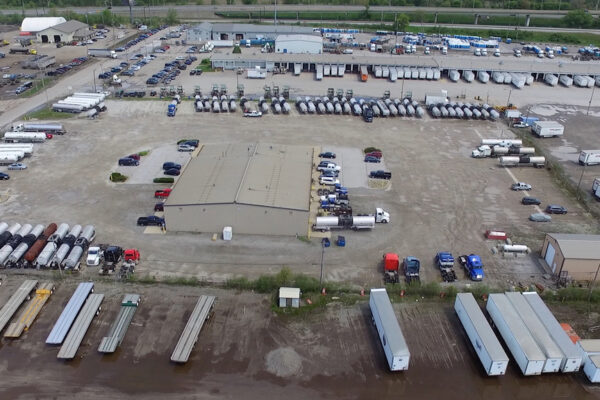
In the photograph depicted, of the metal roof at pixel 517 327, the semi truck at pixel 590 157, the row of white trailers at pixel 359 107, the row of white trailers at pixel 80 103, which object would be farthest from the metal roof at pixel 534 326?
the row of white trailers at pixel 80 103

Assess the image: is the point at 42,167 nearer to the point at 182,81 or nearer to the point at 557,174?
the point at 182,81

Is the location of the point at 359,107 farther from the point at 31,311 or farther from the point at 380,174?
the point at 31,311

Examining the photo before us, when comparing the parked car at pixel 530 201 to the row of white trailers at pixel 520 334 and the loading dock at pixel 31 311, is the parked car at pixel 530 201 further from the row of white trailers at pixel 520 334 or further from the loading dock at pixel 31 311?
the loading dock at pixel 31 311

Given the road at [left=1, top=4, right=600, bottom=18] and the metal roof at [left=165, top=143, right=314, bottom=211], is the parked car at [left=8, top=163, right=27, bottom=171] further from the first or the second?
the road at [left=1, top=4, right=600, bottom=18]

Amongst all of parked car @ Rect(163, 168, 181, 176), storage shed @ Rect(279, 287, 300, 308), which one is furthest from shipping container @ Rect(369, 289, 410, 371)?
parked car @ Rect(163, 168, 181, 176)

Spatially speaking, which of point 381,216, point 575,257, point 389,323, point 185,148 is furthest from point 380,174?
point 389,323

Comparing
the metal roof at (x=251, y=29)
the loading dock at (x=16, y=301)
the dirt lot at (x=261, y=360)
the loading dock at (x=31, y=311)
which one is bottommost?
the dirt lot at (x=261, y=360)
